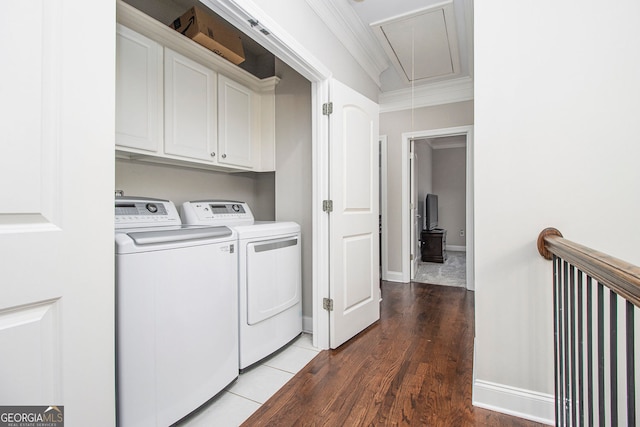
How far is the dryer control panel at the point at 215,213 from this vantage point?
81.0 inches

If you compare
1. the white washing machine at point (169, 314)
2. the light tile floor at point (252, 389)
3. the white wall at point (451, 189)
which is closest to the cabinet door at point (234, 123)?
the white washing machine at point (169, 314)

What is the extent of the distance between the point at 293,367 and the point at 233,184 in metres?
1.59

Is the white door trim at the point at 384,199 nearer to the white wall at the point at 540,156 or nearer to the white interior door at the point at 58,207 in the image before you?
the white wall at the point at 540,156

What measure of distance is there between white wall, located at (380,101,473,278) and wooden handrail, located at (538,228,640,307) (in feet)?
10.0

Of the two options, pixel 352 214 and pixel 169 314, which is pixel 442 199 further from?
pixel 169 314

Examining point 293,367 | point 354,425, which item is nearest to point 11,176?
point 354,425

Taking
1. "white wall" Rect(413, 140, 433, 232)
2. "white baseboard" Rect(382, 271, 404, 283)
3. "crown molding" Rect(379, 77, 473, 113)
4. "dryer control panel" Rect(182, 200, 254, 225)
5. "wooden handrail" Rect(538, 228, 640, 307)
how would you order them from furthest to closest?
1. "white wall" Rect(413, 140, 433, 232)
2. "white baseboard" Rect(382, 271, 404, 283)
3. "crown molding" Rect(379, 77, 473, 113)
4. "dryer control panel" Rect(182, 200, 254, 225)
5. "wooden handrail" Rect(538, 228, 640, 307)

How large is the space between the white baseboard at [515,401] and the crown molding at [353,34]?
102 inches

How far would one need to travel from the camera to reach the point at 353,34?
2.67 m

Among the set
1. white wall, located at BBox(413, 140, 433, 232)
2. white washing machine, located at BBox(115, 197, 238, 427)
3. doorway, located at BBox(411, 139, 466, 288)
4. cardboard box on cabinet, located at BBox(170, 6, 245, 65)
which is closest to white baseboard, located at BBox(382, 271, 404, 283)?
doorway, located at BBox(411, 139, 466, 288)

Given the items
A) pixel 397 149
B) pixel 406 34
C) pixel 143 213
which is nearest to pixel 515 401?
pixel 143 213

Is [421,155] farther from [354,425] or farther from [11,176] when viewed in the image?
[11,176]

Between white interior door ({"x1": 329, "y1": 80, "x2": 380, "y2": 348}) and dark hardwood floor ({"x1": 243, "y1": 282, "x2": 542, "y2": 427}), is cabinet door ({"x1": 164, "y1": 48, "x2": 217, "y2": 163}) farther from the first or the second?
dark hardwood floor ({"x1": 243, "y1": 282, "x2": 542, "y2": 427})

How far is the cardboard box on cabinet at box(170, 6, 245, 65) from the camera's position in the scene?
194 centimetres
